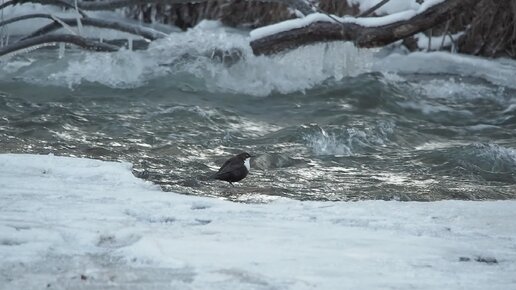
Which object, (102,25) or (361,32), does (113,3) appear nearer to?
(102,25)

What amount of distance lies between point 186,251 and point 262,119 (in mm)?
5560

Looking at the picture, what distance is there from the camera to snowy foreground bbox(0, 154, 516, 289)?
10.2 feet

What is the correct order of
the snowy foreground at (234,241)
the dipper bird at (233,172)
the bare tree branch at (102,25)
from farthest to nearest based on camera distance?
the bare tree branch at (102,25) → the dipper bird at (233,172) → the snowy foreground at (234,241)

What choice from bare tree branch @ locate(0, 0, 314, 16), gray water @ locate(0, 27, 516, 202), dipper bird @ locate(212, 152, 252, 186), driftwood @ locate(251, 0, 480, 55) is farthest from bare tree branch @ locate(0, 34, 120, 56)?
dipper bird @ locate(212, 152, 252, 186)

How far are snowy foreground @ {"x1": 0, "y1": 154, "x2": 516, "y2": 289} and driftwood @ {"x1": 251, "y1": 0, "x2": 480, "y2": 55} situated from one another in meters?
2.29

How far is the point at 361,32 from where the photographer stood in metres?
6.70

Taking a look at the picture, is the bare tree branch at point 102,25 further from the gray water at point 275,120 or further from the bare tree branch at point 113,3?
the gray water at point 275,120

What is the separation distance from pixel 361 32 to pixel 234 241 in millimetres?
3519

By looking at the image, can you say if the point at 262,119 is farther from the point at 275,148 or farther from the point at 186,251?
the point at 186,251

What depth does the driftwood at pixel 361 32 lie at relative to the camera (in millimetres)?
6625

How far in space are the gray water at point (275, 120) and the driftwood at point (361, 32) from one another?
0.96m

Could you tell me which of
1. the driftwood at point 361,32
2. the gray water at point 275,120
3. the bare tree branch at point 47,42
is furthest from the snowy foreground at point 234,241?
the driftwood at point 361,32

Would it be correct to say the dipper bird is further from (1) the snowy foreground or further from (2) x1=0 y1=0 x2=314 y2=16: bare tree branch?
(2) x1=0 y1=0 x2=314 y2=16: bare tree branch

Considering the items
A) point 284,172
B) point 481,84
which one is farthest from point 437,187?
point 481,84
